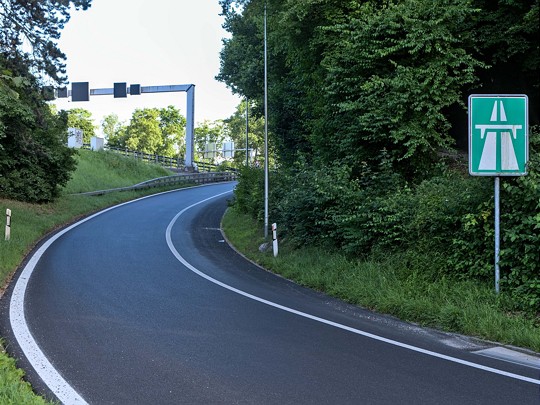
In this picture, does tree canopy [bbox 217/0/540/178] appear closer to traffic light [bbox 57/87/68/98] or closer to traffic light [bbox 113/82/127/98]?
traffic light [bbox 57/87/68/98]

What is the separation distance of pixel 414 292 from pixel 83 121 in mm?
92574

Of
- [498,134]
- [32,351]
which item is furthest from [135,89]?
[32,351]

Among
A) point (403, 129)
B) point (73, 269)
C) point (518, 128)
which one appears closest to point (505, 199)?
point (518, 128)

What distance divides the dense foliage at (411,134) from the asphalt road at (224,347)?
6.27 ft

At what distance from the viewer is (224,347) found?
631 cm

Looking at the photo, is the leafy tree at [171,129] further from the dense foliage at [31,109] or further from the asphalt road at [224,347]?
the asphalt road at [224,347]

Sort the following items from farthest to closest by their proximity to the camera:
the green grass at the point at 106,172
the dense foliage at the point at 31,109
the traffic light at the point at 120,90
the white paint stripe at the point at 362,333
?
the traffic light at the point at 120,90, the green grass at the point at 106,172, the dense foliage at the point at 31,109, the white paint stripe at the point at 362,333

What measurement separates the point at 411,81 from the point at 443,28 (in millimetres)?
1545

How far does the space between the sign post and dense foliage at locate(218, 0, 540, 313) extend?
207 millimetres

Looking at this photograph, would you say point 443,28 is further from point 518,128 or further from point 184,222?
point 184,222

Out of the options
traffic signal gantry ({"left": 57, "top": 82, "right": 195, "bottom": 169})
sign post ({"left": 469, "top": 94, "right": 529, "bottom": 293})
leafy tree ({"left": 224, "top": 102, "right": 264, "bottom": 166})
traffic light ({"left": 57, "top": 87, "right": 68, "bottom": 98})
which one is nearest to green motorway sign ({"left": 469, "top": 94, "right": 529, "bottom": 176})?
sign post ({"left": 469, "top": 94, "right": 529, "bottom": 293})

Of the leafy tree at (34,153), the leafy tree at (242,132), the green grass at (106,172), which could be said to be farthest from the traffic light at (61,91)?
the leafy tree at (242,132)

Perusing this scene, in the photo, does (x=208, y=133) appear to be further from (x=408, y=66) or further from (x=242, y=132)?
(x=408, y=66)

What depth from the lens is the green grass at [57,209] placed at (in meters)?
4.88
